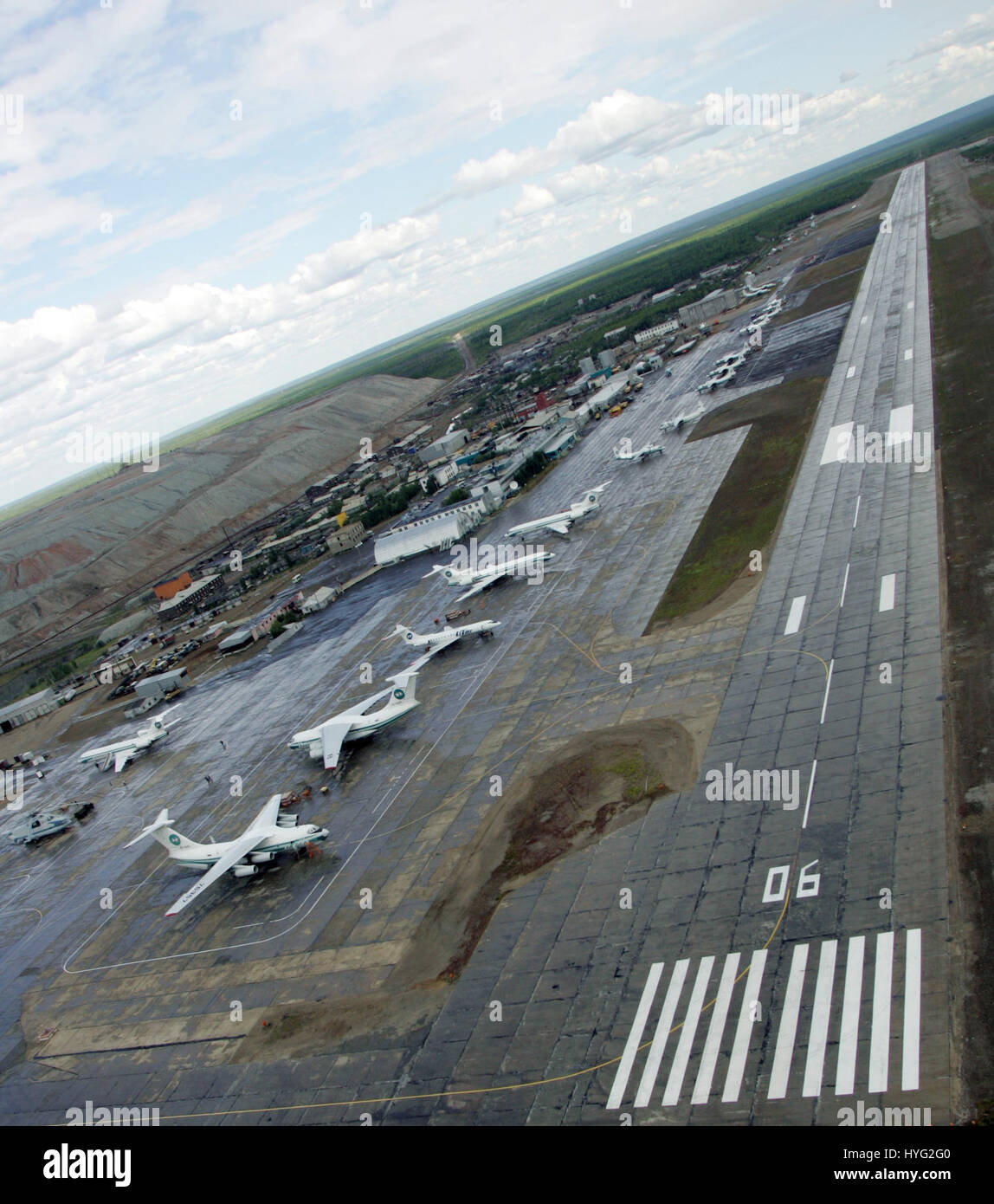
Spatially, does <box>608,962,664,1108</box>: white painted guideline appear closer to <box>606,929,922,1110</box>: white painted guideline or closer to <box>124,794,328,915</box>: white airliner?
<box>606,929,922,1110</box>: white painted guideline

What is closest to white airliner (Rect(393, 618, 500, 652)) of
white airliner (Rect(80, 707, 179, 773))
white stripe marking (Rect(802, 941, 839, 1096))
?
white airliner (Rect(80, 707, 179, 773))

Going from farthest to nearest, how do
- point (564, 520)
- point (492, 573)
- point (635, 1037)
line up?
point (564, 520) → point (492, 573) → point (635, 1037)

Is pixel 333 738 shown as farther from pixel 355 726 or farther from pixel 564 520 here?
pixel 564 520

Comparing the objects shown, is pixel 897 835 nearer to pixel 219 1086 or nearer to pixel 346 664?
pixel 219 1086

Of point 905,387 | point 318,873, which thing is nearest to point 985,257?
point 905,387

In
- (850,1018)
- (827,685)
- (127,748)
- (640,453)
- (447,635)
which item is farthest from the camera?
(640,453)

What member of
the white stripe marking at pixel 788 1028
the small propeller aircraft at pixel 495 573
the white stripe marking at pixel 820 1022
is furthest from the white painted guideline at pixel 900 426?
the white stripe marking at pixel 788 1028

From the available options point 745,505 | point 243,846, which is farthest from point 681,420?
point 243,846
